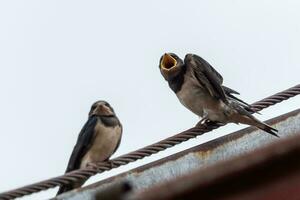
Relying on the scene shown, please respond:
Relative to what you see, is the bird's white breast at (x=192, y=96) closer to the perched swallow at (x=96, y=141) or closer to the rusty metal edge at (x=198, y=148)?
the perched swallow at (x=96, y=141)

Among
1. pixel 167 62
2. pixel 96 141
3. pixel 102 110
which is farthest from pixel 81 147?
pixel 167 62

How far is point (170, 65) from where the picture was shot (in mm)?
6773

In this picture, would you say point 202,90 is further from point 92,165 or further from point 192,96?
point 92,165

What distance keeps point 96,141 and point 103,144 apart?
0.08 meters

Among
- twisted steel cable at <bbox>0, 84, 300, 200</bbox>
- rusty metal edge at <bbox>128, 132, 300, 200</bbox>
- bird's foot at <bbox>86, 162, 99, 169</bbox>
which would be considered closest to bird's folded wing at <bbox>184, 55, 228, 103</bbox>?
twisted steel cable at <bbox>0, 84, 300, 200</bbox>

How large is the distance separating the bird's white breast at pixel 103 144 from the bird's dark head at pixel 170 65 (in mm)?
492

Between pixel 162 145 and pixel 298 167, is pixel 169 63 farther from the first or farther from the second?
pixel 298 167

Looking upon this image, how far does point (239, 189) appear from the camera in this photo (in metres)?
2.10

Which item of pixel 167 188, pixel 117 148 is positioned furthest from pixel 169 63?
pixel 167 188

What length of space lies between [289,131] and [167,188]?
3714 mm

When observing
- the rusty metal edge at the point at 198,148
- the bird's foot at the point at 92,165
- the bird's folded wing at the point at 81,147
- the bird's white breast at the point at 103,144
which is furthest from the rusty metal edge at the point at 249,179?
the bird's folded wing at the point at 81,147

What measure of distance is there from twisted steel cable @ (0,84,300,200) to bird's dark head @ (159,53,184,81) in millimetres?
611

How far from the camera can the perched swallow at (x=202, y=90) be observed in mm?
6504

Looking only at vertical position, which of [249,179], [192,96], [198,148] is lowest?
[198,148]
